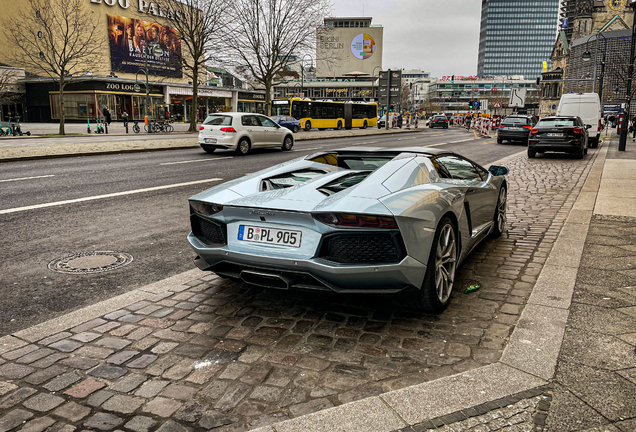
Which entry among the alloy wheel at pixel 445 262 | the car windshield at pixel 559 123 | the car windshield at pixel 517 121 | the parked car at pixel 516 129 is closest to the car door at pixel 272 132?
the car windshield at pixel 559 123

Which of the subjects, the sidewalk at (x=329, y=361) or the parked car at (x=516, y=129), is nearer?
the sidewalk at (x=329, y=361)

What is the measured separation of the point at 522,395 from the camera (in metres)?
2.60

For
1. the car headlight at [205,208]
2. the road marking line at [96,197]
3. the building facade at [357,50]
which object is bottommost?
the road marking line at [96,197]

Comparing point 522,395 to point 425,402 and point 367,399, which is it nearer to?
point 425,402

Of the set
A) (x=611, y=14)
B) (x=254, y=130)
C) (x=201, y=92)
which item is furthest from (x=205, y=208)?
(x=611, y=14)

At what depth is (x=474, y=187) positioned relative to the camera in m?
4.76

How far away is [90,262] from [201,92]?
6651 centimetres

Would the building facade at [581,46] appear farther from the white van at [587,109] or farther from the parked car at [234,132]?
the parked car at [234,132]

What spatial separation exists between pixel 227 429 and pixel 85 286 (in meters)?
2.50

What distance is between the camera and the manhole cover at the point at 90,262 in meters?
4.71

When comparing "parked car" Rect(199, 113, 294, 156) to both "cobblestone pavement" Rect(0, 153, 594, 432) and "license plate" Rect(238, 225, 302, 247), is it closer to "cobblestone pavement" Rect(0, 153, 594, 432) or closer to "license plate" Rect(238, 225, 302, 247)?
"cobblestone pavement" Rect(0, 153, 594, 432)

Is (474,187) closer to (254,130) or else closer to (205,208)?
(205,208)

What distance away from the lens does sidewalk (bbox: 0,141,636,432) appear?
2449 mm

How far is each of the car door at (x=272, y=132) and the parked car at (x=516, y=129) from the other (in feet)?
37.7
